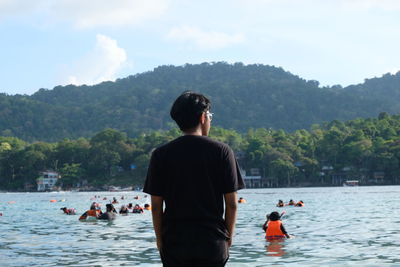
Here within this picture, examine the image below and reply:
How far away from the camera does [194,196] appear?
249 inches

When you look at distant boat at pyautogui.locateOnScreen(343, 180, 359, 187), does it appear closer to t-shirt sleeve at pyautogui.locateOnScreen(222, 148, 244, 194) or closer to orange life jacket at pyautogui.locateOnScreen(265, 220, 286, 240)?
orange life jacket at pyautogui.locateOnScreen(265, 220, 286, 240)

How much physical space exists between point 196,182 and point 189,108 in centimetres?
74

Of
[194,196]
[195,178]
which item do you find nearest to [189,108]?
[195,178]

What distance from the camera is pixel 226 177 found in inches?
249

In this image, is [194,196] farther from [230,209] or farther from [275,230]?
[275,230]

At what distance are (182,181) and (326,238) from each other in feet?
69.4

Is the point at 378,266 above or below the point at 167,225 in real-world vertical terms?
below

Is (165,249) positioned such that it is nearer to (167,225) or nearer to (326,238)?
(167,225)

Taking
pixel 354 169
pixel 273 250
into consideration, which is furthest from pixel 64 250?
pixel 354 169

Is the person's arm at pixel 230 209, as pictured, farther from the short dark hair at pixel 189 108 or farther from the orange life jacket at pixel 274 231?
the orange life jacket at pixel 274 231

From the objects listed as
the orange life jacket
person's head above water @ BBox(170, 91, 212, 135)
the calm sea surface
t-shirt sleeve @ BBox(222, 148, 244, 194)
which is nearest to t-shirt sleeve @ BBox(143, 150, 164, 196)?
person's head above water @ BBox(170, 91, 212, 135)

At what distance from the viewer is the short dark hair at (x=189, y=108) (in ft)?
21.3

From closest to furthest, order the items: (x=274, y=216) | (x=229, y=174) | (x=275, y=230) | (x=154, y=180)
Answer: (x=229, y=174) → (x=154, y=180) → (x=274, y=216) → (x=275, y=230)

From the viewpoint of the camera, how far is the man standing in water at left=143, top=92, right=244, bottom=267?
20.5 ft
